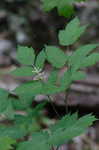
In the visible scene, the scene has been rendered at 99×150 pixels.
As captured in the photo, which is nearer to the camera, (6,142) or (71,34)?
(6,142)

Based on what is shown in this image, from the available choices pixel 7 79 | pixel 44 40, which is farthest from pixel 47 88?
pixel 44 40

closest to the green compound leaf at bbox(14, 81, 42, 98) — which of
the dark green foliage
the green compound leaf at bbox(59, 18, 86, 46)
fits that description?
the dark green foliage

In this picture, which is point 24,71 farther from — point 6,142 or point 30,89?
point 6,142

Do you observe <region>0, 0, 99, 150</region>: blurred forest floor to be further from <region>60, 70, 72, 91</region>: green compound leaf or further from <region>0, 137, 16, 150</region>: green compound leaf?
<region>0, 137, 16, 150</region>: green compound leaf

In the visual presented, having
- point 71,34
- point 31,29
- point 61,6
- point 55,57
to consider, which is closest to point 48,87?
point 55,57

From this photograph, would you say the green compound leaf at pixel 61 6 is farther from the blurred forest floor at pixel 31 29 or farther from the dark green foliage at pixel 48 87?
the blurred forest floor at pixel 31 29

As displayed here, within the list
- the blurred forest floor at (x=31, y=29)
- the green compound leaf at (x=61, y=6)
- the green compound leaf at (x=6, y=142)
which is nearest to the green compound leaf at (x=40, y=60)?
the green compound leaf at (x=61, y=6)
